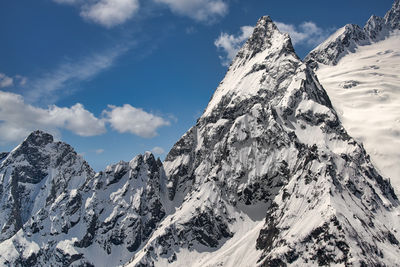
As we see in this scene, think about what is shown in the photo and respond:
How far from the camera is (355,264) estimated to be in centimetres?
19912
